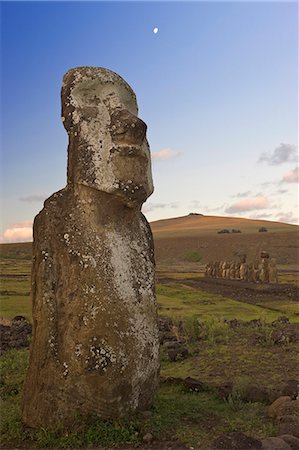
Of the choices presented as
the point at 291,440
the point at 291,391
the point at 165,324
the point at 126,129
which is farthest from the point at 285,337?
the point at 126,129

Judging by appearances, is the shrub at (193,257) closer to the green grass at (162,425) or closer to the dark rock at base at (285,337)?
the dark rock at base at (285,337)

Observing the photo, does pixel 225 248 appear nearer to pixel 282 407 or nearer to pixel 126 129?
pixel 282 407

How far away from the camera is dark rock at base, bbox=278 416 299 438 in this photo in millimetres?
5253

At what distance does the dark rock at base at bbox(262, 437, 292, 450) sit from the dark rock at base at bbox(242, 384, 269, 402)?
6.03ft

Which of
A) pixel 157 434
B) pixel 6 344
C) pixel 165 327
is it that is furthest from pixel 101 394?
pixel 165 327

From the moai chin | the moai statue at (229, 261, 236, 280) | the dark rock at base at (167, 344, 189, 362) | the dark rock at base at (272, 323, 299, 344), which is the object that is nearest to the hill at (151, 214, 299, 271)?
the moai statue at (229, 261, 236, 280)

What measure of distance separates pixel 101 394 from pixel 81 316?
88cm

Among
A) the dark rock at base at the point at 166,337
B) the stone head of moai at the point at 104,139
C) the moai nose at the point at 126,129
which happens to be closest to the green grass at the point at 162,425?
the stone head of moai at the point at 104,139

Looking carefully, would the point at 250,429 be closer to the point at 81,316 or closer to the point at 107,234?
the point at 81,316

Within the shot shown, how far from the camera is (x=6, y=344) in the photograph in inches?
436

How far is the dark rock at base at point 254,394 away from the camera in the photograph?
22.0ft

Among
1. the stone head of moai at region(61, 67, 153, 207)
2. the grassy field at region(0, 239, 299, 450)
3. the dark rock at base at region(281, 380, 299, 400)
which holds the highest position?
the stone head of moai at region(61, 67, 153, 207)

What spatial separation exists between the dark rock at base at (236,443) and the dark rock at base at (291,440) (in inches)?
12.9

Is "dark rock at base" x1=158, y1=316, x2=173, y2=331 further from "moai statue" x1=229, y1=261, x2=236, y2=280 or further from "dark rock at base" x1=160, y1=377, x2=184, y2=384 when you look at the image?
"moai statue" x1=229, y1=261, x2=236, y2=280
